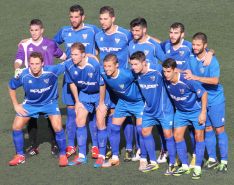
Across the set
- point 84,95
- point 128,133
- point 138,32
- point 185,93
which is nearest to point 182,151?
point 185,93

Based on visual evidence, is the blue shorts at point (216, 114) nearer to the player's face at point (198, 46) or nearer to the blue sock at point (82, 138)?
the player's face at point (198, 46)

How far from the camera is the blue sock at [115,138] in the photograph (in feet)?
42.9

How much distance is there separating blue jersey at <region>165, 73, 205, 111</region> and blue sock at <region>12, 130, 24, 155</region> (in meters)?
2.63

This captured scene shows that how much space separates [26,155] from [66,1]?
8.79 m

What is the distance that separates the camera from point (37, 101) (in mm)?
13133

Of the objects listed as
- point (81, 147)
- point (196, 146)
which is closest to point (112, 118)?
point (81, 147)

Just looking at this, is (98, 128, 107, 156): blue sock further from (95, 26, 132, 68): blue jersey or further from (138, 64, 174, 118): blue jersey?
(95, 26, 132, 68): blue jersey

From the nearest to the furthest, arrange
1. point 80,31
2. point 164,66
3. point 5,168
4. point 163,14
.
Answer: point 164,66 → point 5,168 → point 80,31 → point 163,14

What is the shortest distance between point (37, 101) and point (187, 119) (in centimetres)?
254

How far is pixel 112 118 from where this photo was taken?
13312 mm

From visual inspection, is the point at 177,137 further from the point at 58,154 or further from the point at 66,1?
the point at 66,1

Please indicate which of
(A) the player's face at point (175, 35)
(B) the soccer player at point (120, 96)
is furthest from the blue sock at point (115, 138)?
(A) the player's face at point (175, 35)

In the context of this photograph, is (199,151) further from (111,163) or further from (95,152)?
(95,152)

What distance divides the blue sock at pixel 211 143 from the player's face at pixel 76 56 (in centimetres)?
237
